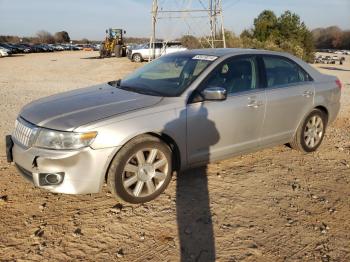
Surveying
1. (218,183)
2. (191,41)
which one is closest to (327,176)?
(218,183)

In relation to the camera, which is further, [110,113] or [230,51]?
[230,51]

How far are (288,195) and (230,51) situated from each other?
1973 mm

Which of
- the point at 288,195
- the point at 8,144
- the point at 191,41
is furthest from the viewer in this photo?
the point at 191,41

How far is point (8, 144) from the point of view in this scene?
158 inches

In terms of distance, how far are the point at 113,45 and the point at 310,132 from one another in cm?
3469

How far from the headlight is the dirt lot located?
0.71 metres

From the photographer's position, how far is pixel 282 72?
525cm

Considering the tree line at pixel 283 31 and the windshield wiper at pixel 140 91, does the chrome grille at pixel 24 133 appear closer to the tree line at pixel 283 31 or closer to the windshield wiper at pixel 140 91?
the windshield wiper at pixel 140 91

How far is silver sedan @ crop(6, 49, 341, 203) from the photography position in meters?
3.59

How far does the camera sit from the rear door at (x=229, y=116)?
426cm

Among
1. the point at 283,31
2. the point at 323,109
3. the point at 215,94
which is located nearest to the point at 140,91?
the point at 215,94

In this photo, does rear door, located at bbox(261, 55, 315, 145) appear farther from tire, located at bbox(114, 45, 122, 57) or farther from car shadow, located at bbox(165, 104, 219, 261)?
tire, located at bbox(114, 45, 122, 57)

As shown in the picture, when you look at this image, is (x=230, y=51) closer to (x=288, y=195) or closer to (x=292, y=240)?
(x=288, y=195)

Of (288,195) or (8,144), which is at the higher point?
(8,144)
